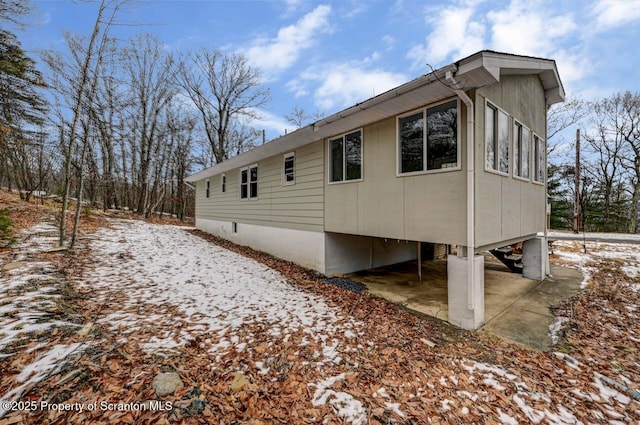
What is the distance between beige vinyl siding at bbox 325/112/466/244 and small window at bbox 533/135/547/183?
3.70 m

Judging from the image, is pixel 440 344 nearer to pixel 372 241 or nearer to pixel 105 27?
pixel 372 241

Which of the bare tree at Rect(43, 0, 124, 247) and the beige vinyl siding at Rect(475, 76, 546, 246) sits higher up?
the bare tree at Rect(43, 0, 124, 247)

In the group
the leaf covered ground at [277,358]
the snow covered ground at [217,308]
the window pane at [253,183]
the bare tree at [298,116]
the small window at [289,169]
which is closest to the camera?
the leaf covered ground at [277,358]

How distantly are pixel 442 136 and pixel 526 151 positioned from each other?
2972 mm

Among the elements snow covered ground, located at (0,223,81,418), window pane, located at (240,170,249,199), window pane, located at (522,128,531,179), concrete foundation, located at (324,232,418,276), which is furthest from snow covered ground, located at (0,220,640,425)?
window pane, located at (240,170,249,199)

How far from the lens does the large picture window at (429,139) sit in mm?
4230

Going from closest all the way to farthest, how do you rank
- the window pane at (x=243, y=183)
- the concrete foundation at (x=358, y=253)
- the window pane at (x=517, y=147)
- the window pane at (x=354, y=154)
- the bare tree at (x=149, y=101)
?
the window pane at (x=517, y=147) → the window pane at (x=354, y=154) → the concrete foundation at (x=358, y=253) → the window pane at (x=243, y=183) → the bare tree at (x=149, y=101)

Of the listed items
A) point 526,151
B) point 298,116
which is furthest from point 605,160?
point 298,116

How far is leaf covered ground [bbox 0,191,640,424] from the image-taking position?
232cm

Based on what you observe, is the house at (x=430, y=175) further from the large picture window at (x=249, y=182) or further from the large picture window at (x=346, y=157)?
the large picture window at (x=249, y=182)

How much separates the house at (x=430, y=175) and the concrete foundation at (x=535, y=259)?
0.03 metres

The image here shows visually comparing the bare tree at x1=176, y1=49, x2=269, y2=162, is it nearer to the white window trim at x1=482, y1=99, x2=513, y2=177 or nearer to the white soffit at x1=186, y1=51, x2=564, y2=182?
the white soffit at x1=186, y1=51, x2=564, y2=182

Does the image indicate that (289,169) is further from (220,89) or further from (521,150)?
(220,89)

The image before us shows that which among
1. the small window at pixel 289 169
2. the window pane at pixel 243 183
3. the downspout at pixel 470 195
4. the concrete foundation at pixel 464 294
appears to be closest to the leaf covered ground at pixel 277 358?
the concrete foundation at pixel 464 294
